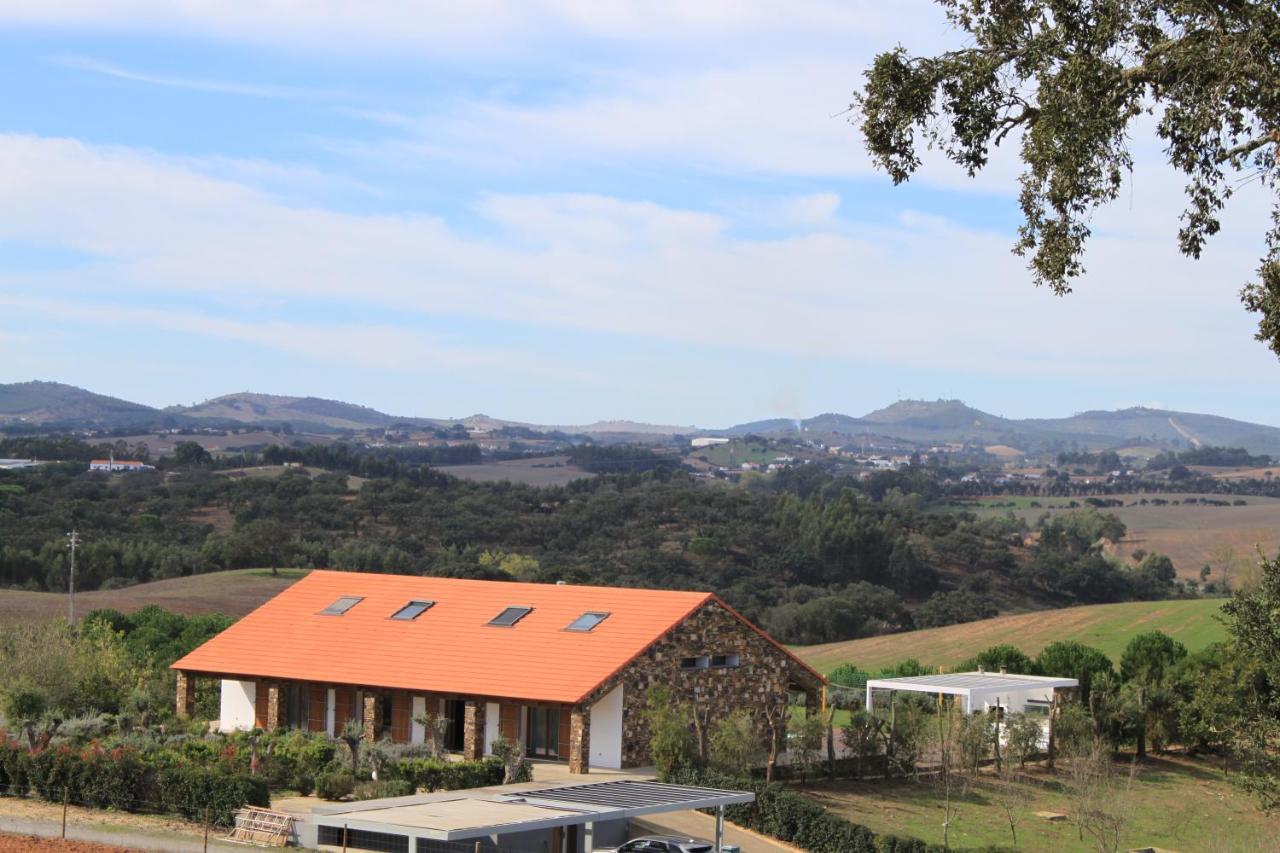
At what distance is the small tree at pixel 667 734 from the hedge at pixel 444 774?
12.9 ft

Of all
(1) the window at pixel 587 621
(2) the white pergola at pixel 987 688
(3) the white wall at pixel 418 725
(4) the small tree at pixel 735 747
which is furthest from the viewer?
(2) the white pergola at pixel 987 688

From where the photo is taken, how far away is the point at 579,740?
119 feet

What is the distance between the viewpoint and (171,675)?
45906mm

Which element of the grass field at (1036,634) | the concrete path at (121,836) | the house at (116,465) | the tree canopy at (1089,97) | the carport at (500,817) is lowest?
the grass field at (1036,634)

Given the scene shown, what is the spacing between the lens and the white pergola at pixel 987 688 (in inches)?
1778

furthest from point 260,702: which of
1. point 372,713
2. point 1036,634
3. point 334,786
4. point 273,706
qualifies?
point 1036,634

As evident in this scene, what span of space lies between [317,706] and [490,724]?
17.7 feet

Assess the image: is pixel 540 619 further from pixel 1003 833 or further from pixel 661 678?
pixel 1003 833

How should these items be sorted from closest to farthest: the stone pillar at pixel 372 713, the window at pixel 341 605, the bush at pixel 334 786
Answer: the bush at pixel 334 786, the stone pillar at pixel 372 713, the window at pixel 341 605

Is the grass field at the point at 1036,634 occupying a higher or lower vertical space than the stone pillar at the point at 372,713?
lower

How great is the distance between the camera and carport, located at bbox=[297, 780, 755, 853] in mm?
24266

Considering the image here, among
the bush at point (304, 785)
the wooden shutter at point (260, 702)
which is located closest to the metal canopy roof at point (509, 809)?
the bush at point (304, 785)

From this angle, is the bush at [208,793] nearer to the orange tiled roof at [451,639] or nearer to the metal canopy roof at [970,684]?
the orange tiled roof at [451,639]

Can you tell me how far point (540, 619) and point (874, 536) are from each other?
7508 cm
